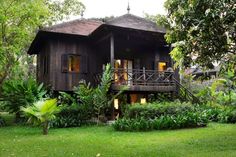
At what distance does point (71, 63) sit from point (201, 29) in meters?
12.9

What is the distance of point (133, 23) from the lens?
19938 millimetres

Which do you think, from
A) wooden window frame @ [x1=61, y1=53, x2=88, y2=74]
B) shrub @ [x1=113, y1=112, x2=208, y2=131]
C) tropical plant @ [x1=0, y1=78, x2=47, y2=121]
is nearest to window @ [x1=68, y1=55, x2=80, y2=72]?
wooden window frame @ [x1=61, y1=53, x2=88, y2=74]

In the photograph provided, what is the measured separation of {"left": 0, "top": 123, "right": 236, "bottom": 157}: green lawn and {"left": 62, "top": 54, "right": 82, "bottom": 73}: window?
7.98 metres

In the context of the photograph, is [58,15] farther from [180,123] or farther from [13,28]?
[180,123]

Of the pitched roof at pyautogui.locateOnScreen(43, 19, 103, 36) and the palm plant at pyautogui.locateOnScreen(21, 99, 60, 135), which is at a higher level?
the pitched roof at pyautogui.locateOnScreen(43, 19, 103, 36)

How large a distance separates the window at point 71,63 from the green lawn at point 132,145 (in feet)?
26.2

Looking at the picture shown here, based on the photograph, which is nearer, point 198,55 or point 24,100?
point 198,55

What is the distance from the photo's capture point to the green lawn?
9.64 m

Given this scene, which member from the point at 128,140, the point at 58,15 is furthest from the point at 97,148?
the point at 58,15

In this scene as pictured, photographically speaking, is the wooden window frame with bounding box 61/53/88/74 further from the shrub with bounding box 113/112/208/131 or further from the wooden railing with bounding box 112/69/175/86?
the shrub with bounding box 113/112/208/131

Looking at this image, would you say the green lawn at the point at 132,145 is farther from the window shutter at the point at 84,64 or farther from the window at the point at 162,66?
the window at the point at 162,66

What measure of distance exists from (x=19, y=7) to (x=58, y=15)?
1223 centimetres

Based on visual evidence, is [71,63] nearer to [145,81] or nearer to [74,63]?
[74,63]

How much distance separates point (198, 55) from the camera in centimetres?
1070
